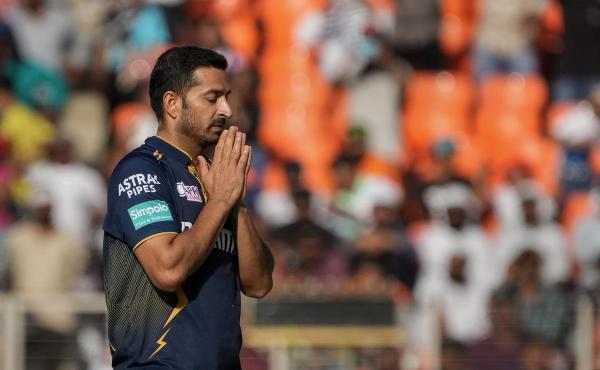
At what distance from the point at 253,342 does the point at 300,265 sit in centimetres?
113

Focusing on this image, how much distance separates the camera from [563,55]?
14547 millimetres

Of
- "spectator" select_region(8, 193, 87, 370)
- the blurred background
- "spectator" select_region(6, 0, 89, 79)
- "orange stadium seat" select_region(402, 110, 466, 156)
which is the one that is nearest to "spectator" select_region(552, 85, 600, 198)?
the blurred background

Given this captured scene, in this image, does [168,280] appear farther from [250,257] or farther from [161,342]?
[250,257]

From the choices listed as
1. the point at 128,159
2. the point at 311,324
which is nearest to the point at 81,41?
the point at 311,324

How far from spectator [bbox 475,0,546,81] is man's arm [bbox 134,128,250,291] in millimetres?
9750

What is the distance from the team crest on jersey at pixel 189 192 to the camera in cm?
489

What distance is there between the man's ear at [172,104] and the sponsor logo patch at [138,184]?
276mm

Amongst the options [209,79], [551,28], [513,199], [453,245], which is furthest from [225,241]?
[551,28]

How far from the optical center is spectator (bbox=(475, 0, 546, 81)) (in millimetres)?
14250

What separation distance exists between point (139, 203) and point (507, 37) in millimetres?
10075

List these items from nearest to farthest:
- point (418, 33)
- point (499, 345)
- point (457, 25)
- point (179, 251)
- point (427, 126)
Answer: point (179, 251)
point (499, 345)
point (427, 126)
point (418, 33)
point (457, 25)

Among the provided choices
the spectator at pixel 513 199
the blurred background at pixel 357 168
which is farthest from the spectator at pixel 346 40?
the spectator at pixel 513 199

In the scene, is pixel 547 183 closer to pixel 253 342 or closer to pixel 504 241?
pixel 504 241

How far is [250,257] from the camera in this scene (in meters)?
5.00
